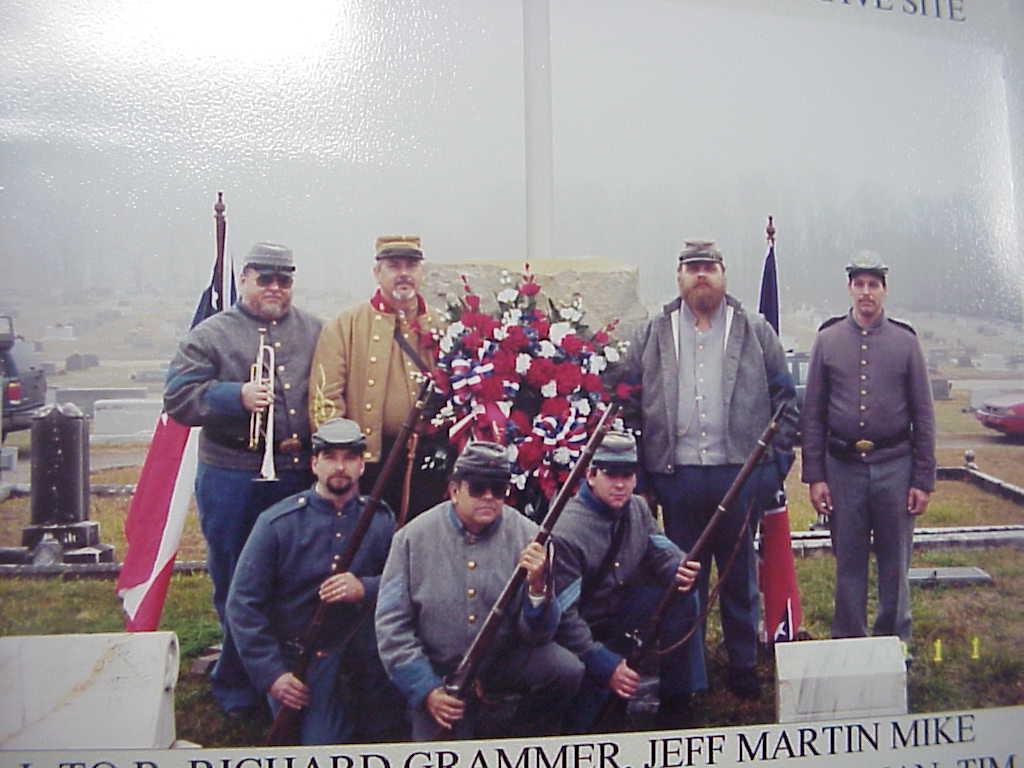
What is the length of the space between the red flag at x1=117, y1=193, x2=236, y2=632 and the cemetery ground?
3 centimetres

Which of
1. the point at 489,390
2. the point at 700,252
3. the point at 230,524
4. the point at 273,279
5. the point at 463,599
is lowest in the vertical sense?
the point at 463,599

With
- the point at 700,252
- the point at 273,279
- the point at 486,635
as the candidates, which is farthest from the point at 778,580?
the point at 273,279

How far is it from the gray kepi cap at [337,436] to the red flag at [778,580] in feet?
4.46

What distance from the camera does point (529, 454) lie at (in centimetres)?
271

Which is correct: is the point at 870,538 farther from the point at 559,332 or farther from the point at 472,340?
the point at 472,340

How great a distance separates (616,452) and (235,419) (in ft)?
3.83

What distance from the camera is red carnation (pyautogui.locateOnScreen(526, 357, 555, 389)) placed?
2740mm

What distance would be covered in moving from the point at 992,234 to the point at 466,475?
218 centimetres

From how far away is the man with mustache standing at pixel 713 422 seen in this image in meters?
2.83

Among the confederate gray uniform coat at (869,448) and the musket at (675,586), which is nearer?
the musket at (675,586)

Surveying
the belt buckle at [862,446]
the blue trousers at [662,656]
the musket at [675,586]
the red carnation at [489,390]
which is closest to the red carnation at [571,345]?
the red carnation at [489,390]

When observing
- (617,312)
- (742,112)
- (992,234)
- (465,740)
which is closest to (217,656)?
(465,740)

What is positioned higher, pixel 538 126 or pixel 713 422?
pixel 538 126

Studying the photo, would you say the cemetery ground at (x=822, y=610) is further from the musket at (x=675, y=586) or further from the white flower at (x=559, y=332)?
the white flower at (x=559, y=332)
